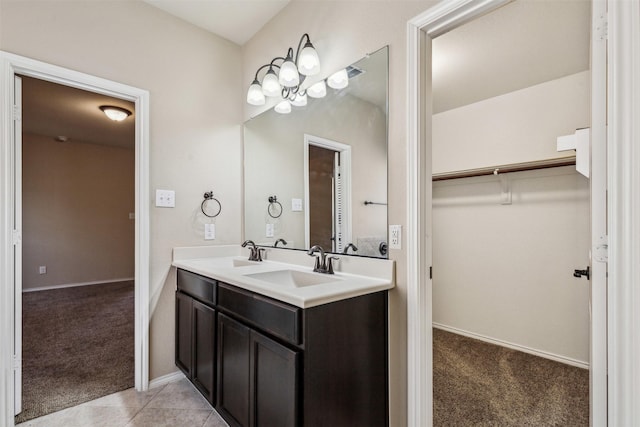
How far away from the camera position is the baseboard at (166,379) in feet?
6.95

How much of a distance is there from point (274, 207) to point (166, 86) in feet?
3.82

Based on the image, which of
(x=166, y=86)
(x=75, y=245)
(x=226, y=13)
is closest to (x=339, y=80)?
(x=226, y=13)

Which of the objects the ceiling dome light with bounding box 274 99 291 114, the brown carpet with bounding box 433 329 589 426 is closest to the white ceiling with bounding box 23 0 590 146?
the ceiling dome light with bounding box 274 99 291 114

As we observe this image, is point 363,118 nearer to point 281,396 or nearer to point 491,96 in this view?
point 281,396

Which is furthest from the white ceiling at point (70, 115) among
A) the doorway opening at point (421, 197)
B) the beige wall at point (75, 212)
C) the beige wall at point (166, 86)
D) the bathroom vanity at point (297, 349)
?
the doorway opening at point (421, 197)

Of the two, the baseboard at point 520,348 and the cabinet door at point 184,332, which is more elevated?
the cabinet door at point 184,332

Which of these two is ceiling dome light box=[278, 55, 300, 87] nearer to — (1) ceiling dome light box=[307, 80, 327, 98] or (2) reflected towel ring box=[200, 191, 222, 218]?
(1) ceiling dome light box=[307, 80, 327, 98]

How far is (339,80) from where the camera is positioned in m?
1.81

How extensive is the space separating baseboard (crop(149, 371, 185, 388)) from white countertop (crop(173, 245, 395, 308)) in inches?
31.4

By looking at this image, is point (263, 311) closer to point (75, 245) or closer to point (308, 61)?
point (308, 61)

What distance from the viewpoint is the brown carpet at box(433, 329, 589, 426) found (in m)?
1.73

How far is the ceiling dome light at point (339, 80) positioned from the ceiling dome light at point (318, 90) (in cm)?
6

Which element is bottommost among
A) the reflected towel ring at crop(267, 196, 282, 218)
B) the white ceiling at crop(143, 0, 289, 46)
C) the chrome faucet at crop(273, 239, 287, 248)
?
the chrome faucet at crop(273, 239, 287, 248)

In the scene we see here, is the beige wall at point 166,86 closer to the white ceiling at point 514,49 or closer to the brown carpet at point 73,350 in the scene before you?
the brown carpet at point 73,350
